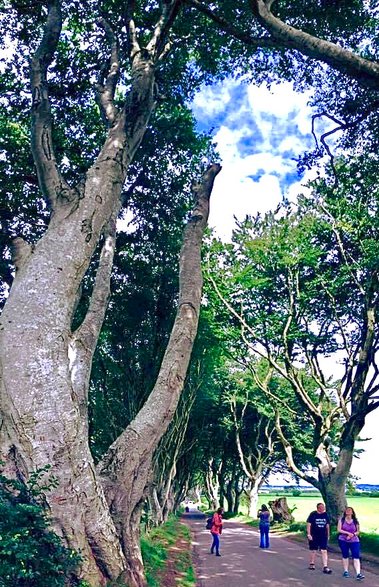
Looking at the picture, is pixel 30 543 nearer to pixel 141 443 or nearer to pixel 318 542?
pixel 141 443

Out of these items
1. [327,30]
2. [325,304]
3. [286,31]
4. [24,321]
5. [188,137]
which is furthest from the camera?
[325,304]

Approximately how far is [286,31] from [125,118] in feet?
9.07

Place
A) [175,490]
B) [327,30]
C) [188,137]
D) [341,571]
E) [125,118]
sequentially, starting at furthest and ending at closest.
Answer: [175,490]
[188,137]
[341,571]
[327,30]
[125,118]

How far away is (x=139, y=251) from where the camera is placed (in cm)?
1647

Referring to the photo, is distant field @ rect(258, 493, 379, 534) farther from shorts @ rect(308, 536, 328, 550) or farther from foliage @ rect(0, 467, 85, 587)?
foliage @ rect(0, 467, 85, 587)

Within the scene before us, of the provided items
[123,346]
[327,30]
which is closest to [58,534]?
[327,30]

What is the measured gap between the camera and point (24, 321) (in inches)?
218

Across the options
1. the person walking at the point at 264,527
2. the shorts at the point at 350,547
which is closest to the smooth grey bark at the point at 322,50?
the shorts at the point at 350,547

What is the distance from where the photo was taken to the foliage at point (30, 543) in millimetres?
4305

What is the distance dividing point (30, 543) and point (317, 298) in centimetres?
1688

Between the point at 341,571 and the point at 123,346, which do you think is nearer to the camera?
the point at 341,571

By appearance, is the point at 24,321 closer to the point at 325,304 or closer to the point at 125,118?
the point at 125,118

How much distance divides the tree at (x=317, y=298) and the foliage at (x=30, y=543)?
46.8 feet

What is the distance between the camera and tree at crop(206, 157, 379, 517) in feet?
57.6
